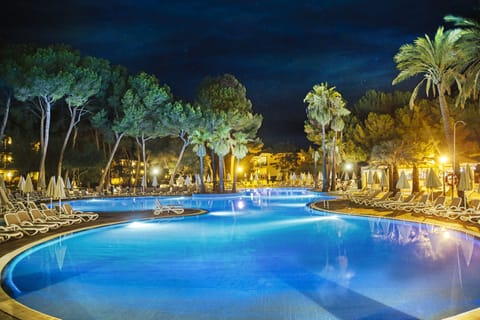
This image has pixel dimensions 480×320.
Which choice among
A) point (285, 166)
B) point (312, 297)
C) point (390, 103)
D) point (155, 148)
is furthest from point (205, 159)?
point (312, 297)

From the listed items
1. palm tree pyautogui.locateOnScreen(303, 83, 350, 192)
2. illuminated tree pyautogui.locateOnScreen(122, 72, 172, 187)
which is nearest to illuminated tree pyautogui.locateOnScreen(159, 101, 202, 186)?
illuminated tree pyautogui.locateOnScreen(122, 72, 172, 187)

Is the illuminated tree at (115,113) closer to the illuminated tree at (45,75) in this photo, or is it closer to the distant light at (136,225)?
the illuminated tree at (45,75)

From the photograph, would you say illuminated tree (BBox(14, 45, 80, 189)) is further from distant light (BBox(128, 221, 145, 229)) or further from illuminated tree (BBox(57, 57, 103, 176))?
distant light (BBox(128, 221, 145, 229))

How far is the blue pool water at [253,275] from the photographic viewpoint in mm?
6957

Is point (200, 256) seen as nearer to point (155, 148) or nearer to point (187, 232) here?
point (187, 232)

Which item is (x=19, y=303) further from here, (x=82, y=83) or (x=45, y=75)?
(x=82, y=83)

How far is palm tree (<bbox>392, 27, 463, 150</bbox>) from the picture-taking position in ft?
69.9

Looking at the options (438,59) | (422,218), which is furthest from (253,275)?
(438,59)

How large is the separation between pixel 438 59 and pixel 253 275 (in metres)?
17.8

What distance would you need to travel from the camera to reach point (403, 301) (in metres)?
7.23

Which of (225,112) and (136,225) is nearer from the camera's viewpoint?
(136,225)

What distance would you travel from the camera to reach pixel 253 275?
360 inches

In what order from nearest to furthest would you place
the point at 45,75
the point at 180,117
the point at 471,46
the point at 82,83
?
the point at 471,46 → the point at 45,75 → the point at 82,83 → the point at 180,117

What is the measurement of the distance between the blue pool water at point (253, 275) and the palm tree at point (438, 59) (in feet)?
29.6
